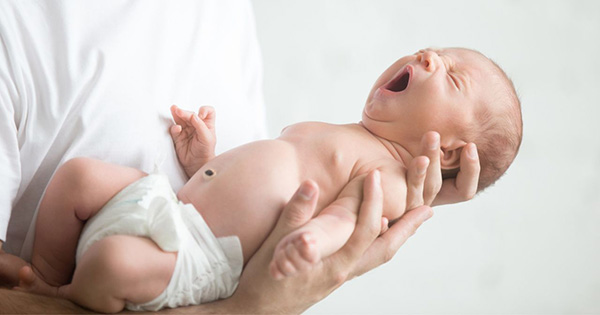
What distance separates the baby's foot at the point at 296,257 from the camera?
0.89 meters

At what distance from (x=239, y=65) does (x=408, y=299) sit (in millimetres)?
1736

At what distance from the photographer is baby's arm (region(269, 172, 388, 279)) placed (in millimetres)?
896

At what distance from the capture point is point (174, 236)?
1003 mm

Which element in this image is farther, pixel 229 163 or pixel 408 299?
pixel 408 299

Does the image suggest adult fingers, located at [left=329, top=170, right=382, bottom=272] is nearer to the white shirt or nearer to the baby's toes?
the baby's toes

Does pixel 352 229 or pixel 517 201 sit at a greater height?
pixel 352 229

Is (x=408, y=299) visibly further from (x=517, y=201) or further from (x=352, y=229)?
(x=352, y=229)

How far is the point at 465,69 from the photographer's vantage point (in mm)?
1312

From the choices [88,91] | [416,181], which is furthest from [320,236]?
[88,91]

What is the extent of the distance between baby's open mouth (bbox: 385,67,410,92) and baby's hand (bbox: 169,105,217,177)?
16.3 inches

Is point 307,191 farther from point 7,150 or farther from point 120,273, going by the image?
point 7,150

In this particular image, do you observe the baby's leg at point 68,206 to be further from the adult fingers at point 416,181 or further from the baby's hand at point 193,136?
the adult fingers at point 416,181

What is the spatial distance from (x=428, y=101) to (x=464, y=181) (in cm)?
20

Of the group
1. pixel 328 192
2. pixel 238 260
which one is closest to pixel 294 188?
pixel 328 192
